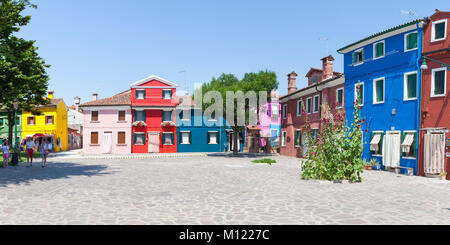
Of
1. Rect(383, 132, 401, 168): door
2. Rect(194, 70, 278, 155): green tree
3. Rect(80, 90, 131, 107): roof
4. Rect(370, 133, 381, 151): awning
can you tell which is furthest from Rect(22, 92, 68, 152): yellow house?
Rect(383, 132, 401, 168): door

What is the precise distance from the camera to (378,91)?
21.1m

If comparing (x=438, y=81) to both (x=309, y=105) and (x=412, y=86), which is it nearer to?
(x=412, y=86)

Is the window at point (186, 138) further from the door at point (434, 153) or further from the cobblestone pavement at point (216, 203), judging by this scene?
the cobblestone pavement at point (216, 203)

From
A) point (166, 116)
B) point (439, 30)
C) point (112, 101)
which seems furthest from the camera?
point (166, 116)

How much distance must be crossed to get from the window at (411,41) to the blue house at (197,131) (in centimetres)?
2664

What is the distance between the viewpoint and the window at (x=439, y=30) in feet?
56.4

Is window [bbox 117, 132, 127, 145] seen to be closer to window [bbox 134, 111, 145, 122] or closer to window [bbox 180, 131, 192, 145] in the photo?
window [bbox 134, 111, 145, 122]

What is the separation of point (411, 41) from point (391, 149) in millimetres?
6069

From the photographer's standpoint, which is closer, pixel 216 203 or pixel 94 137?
pixel 216 203

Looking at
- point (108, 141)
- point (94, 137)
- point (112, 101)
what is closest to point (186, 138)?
point (108, 141)

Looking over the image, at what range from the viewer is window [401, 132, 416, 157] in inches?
721

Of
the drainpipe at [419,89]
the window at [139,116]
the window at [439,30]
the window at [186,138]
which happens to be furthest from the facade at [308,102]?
the window at [139,116]

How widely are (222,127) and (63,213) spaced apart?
36228mm
